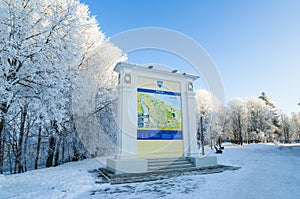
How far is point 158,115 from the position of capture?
8.14 m

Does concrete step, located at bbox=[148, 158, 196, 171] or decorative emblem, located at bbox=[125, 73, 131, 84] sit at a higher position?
decorative emblem, located at bbox=[125, 73, 131, 84]

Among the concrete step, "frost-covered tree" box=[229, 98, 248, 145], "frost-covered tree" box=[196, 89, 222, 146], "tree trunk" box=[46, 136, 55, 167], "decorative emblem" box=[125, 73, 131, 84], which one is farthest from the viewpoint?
"frost-covered tree" box=[229, 98, 248, 145]

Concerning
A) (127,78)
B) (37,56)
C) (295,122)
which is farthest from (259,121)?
(37,56)

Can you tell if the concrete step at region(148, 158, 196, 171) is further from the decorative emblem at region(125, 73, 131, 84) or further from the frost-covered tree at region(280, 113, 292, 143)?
the frost-covered tree at region(280, 113, 292, 143)

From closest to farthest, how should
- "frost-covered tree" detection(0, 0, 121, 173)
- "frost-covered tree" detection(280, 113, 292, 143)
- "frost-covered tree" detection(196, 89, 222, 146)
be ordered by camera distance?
"frost-covered tree" detection(0, 0, 121, 173) < "frost-covered tree" detection(196, 89, 222, 146) < "frost-covered tree" detection(280, 113, 292, 143)

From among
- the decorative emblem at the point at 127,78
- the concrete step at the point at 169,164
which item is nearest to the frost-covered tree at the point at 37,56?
the decorative emblem at the point at 127,78

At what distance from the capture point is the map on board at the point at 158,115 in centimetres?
775

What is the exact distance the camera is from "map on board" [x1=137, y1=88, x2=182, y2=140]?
775cm

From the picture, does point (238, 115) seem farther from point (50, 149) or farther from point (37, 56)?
point (37, 56)

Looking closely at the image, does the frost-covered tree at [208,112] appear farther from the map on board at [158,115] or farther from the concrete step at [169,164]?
the concrete step at [169,164]

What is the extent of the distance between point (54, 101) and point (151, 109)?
3893mm

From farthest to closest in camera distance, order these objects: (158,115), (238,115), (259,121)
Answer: (259,121), (238,115), (158,115)

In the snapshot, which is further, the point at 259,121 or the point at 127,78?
the point at 259,121

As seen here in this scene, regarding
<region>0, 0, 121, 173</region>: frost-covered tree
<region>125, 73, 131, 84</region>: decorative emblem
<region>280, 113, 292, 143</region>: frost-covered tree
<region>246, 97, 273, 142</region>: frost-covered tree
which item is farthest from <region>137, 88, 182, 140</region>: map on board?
<region>280, 113, 292, 143</region>: frost-covered tree
